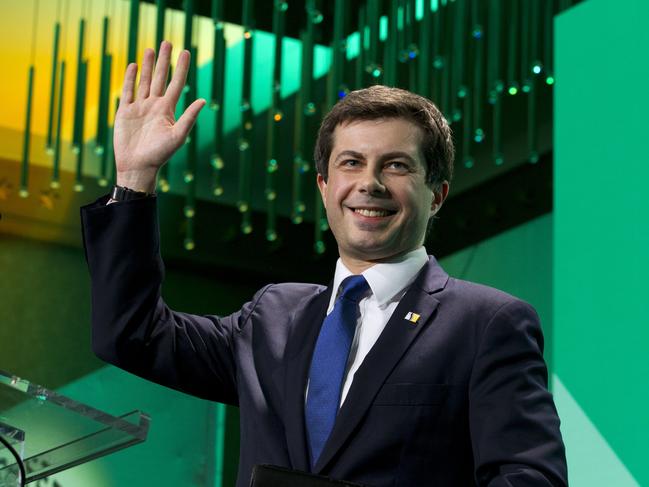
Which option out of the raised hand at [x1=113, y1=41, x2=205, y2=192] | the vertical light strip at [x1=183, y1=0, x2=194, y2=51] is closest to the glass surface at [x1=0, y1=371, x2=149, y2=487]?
the raised hand at [x1=113, y1=41, x2=205, y2=192]

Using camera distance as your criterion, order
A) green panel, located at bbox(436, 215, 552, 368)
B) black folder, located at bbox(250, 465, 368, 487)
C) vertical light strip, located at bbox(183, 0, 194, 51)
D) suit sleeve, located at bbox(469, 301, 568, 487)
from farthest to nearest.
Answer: green panel, located at bbox(436, 215, 552, 368) → vertical light strip, located at bbox(183, 0, 194, 51) → suit sleeve, located at bbox(469, 301, 568, 487) → black folder, located at bbox(250, 465, 368, 487)

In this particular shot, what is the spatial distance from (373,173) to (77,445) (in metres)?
0.63

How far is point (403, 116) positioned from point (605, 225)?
2.01m

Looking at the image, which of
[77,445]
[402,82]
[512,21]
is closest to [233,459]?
[402,82]

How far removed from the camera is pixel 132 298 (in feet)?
6.26

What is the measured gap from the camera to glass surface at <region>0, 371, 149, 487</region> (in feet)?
6.13

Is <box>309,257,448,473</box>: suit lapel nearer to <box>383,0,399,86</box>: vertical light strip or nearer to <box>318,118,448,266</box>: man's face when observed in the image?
<box>318,118,448,266</box>: man's face

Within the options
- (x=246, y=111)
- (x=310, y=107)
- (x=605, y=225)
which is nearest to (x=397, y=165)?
(x=605, y=225)

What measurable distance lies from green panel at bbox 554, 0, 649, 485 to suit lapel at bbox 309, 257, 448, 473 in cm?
193

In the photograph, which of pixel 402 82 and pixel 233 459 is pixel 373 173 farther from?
pixel 233 459

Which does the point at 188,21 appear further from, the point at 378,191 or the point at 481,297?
the point at 481,297

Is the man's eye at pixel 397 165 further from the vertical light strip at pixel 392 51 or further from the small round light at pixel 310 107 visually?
the vertical light strip at pixel 392 51

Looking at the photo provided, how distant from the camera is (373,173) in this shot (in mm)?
1975

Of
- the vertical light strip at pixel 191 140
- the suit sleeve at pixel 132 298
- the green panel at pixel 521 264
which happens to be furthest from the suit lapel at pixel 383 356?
the green panel at pixel 521 264
